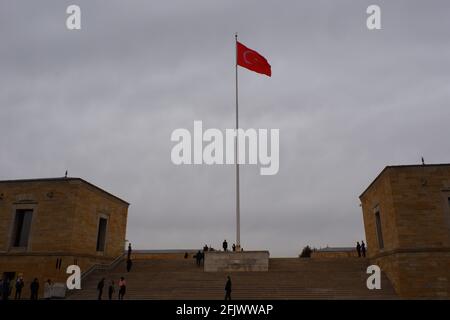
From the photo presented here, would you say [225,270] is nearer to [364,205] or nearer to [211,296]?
[211,296]

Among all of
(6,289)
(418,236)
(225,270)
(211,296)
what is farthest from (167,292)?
(418,236)

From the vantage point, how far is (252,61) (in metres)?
26.1

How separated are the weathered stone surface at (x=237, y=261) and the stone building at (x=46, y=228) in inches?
356

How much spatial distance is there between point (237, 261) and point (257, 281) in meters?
2.97

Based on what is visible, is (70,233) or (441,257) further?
(70,233)

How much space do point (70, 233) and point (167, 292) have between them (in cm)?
→ 826

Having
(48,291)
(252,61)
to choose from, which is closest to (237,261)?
(48,291)

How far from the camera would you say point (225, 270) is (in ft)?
81.5

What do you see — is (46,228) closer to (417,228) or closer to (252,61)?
(252,61)

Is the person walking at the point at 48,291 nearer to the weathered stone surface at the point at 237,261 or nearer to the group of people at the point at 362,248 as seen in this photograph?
the weathered stone surface at the point at 237,261

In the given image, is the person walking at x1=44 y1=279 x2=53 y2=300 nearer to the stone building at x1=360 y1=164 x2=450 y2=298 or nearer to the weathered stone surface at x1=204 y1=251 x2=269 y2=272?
the weathered stone surface at x1=204 y1=251 x2=269 y2=272

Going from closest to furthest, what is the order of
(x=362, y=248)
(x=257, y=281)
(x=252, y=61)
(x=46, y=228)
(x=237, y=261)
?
1. (x=257, y=281)
2. (x=46, y=228)
3. (x=237, y=261)
4. (x=252, y=61)
5. (x=362, y=248)

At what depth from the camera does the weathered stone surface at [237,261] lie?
81.5ft

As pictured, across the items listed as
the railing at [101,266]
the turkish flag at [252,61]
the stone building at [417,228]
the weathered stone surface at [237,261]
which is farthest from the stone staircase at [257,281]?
the turkish flag at [252,61]
